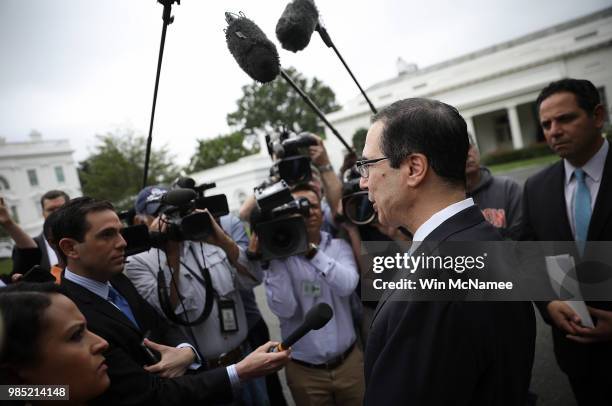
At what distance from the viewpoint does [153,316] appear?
2.13 meters

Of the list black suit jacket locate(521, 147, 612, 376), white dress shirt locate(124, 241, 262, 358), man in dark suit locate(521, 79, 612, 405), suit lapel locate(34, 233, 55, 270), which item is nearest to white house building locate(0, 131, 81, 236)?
suit lapel locate(34, 233, 55, 270)

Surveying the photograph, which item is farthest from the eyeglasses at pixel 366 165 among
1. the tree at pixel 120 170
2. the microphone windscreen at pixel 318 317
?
the tree at pixel 120 170

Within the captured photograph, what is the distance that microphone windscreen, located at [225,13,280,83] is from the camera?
5.32 feet

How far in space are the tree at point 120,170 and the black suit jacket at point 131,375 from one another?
1866 centimetres

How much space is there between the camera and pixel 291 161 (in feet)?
8.01

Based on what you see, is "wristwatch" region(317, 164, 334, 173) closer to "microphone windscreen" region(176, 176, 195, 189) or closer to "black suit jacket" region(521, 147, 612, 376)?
"microphone windscreen" region(176, 176, 195, 189)

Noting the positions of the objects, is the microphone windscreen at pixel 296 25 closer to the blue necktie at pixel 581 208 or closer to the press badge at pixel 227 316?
the press badge at pixel 227 316

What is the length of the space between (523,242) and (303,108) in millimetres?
39329

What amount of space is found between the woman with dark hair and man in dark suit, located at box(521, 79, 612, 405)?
2070 millimetres

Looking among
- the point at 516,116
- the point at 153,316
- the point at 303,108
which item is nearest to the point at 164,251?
the point at 153,316

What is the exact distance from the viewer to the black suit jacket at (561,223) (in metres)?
1.89

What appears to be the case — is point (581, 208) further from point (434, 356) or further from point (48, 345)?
point (48, 345)

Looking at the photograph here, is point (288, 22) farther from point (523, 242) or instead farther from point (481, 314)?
point (523, 242)

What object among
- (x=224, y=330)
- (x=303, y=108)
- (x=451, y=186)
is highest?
(x=303, y=108)
